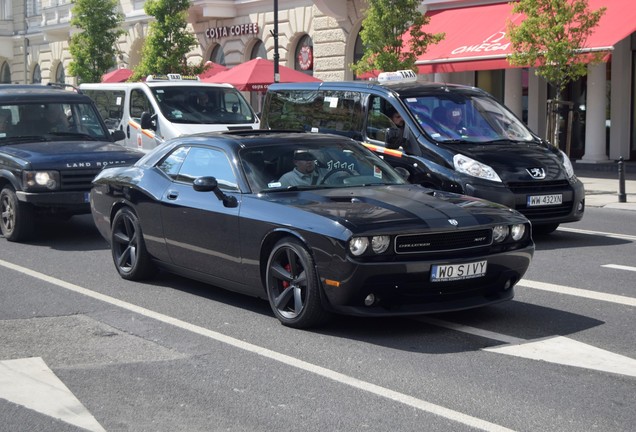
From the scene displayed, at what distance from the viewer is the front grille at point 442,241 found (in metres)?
7.60

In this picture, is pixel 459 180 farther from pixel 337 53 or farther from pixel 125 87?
pixel 337 53

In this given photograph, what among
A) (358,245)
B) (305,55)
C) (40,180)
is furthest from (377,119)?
(305,55)

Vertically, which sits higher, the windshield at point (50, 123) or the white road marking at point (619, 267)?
the windshield at point (50, 123)

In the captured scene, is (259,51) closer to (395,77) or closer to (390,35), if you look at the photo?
(390,35)

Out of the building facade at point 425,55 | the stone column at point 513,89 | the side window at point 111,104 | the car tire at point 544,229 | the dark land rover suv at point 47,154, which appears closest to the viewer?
the dark land rover suv at point 47,154

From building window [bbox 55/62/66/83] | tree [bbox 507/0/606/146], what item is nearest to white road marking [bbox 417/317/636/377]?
tree [bbox 507/0/606/146]

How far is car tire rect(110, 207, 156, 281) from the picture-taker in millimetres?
10062

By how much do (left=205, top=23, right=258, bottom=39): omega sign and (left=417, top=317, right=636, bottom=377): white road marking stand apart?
29.7 m

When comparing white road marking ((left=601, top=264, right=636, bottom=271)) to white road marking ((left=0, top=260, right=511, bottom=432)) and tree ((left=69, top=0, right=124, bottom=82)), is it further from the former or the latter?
tree ((left=69, top=0, right=124, bottom=82))

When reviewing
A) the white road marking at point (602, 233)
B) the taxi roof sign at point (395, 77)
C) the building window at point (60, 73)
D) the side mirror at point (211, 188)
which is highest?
the building window at point (60, 73)

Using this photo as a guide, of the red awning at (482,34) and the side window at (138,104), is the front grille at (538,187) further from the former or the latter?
the red awning at (482,34)

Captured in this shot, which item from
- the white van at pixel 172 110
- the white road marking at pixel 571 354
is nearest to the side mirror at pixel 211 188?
the white road marking at pixel 571 354

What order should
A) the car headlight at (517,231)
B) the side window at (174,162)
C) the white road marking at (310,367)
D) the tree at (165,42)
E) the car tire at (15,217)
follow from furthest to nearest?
the tree at (165,42)
the car tire at (15,217)
the side window at (174,162)
the car headlight at (517,231)
the white road marking at (310,367)

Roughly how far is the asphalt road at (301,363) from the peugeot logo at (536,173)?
2503mm
